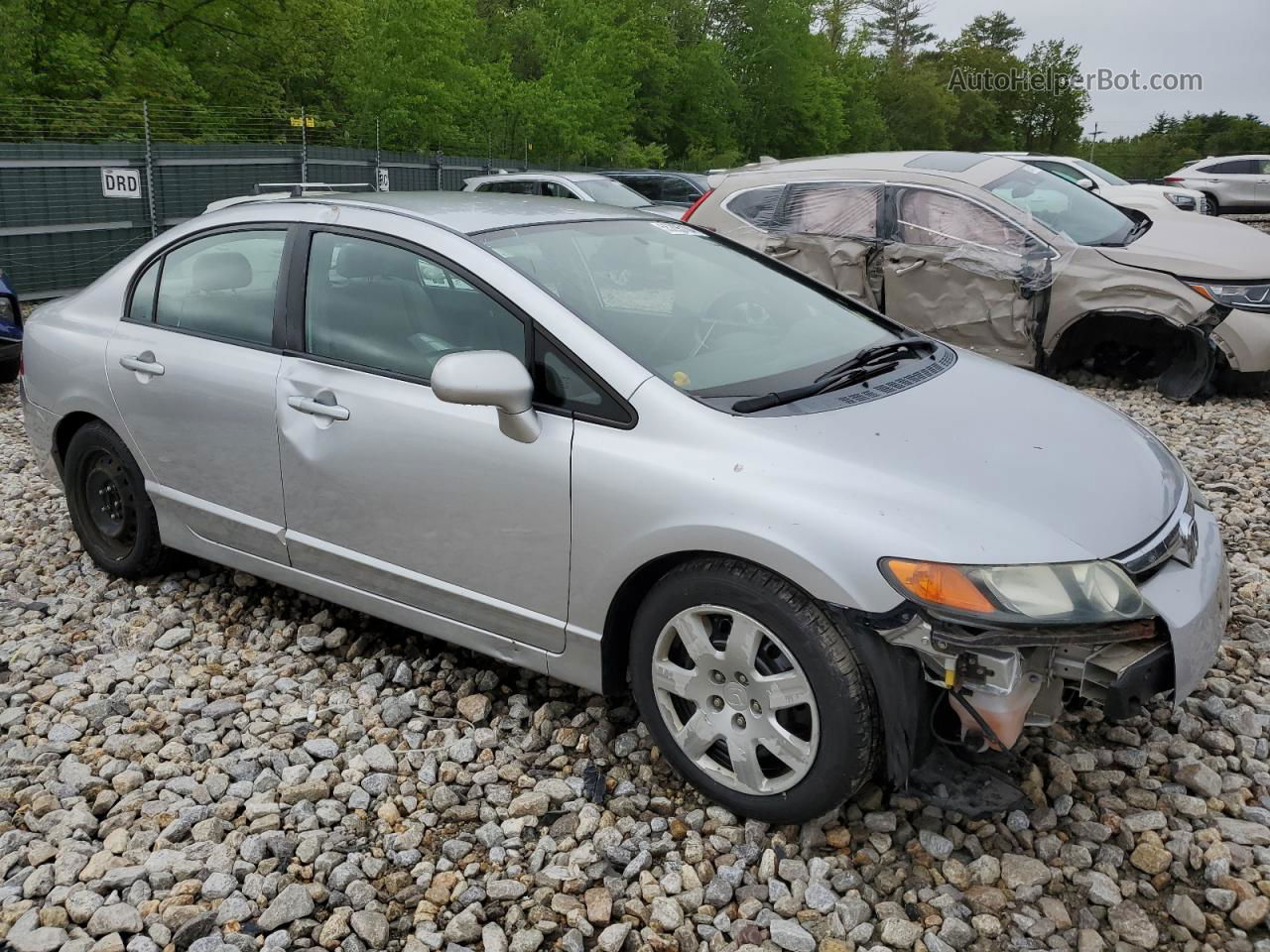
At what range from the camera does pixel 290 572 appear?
12.3ft

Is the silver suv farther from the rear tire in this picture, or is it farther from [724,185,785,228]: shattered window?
the rear tire

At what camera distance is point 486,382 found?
9.41 ft

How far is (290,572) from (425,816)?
3.72ft

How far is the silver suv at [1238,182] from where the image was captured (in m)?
24.7

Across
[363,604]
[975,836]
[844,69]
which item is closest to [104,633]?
[363,604]

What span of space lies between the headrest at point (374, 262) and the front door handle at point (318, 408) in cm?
43

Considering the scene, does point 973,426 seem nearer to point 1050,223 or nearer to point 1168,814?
point 1168,814

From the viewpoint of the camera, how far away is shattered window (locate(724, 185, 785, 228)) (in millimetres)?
8305

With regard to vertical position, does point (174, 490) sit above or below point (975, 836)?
above

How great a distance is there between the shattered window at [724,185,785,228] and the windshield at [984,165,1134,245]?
1.55 m

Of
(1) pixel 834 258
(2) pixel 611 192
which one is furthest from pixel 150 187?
(1) pixel 834 258

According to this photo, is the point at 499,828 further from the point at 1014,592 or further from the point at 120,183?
the point at 120,183

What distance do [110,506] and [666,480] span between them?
9.07ft

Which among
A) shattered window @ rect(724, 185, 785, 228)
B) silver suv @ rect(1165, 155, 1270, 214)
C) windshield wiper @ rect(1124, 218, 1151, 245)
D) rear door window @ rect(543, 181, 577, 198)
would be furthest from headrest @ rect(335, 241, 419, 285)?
silver suv @ rect(1165, 155, 1270, 214)
